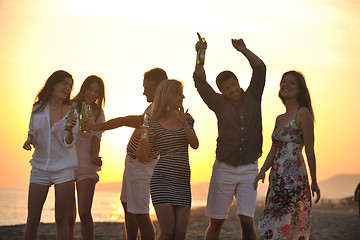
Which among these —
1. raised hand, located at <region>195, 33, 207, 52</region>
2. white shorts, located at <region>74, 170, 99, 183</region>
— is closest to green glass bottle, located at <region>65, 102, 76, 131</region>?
white shorts, located at <region>74, 170, 99, 183</region>

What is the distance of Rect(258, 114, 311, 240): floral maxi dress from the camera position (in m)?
6.16

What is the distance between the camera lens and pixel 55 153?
652 centimetres

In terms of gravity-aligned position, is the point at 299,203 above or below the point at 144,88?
below

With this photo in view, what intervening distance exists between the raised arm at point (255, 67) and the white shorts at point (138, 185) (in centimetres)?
164

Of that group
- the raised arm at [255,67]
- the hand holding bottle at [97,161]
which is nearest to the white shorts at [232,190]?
the raised arm at [255,67]

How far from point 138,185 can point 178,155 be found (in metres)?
1.14

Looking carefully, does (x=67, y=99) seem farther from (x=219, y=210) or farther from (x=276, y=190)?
(x=276, y=190)

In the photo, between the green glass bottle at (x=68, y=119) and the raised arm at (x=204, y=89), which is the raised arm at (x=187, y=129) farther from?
the green glass bottle at (x=68, y=119)

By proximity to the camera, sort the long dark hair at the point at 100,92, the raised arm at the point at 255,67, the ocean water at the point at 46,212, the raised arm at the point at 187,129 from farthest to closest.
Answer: the ocean water at the point at 46,212 → the long dark hair at the point at 100,92 → the raised arm at the point at 255,67 → the raised arm at the point at 187,129

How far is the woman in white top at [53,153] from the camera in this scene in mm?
6422

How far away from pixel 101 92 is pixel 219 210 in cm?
235

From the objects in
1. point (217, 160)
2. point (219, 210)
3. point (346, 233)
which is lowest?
point (346, 233)

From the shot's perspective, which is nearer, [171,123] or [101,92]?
[171,123]

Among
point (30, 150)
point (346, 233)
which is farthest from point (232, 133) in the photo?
point (346, 233)
